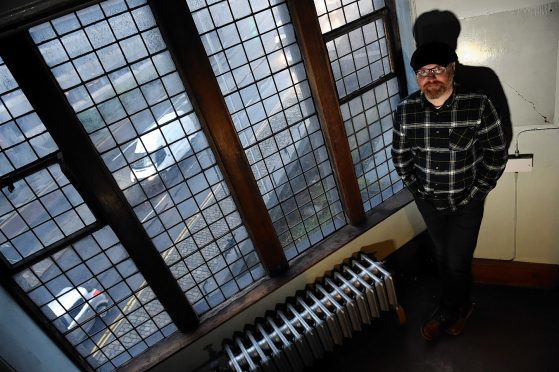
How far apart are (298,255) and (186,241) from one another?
4.19ft

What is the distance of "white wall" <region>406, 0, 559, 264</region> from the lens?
2756 millimetres

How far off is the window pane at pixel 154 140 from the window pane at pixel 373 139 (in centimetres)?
153

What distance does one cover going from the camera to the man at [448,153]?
2723 mm

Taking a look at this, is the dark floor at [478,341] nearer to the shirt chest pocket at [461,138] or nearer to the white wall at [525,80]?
the white wall at [525,80]

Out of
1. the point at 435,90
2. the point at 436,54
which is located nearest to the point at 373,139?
the point at 435,90

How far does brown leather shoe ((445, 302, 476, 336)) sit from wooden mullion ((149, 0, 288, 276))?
6.18 ft

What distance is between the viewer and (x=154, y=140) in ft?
9.68

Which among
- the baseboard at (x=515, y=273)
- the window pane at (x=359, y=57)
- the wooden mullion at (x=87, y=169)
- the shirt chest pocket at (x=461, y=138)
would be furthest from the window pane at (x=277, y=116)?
the baseboard at (x=515, y=273)

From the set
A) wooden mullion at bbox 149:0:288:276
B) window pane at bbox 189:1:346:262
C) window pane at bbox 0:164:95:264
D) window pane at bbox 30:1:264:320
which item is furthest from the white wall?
window pane at bbox 0:164:95:264

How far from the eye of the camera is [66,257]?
2977 millimetres

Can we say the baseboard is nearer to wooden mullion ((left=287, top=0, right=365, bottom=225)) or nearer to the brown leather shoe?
the brown leather shoe

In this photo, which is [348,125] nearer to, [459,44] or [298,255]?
[459,44]

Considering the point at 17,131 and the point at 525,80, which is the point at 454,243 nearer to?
the point at 525,80

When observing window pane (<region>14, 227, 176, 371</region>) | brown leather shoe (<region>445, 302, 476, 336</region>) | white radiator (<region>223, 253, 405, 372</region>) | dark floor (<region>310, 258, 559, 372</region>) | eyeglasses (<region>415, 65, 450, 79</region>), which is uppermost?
eyeglasses (<region>415, 65, 450, 79</region>)
